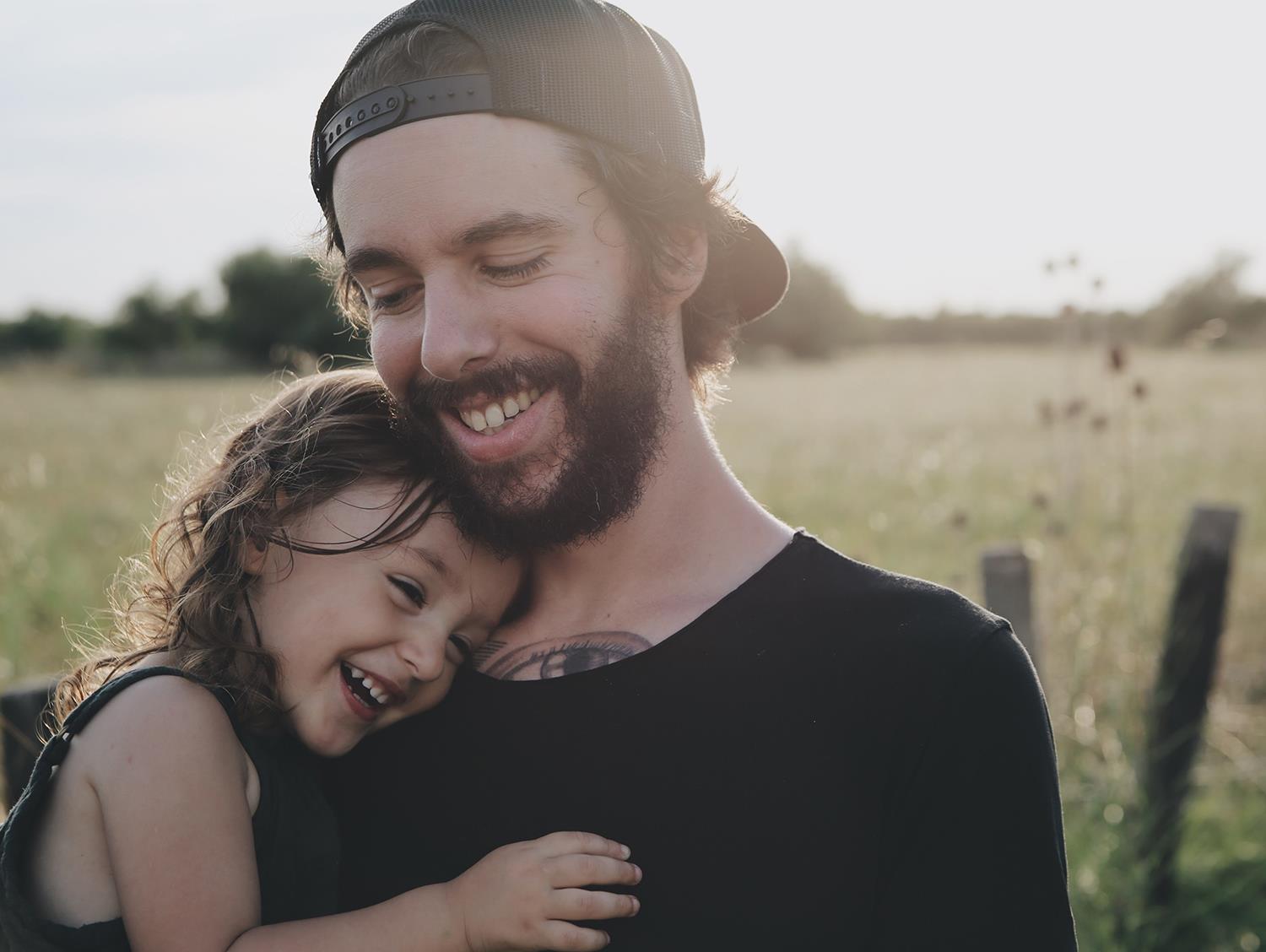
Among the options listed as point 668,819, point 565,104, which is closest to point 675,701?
point 668,819

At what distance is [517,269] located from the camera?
1.70 m

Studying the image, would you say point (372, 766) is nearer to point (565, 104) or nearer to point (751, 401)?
point (565, 104)

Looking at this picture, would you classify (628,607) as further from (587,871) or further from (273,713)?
(273,713)

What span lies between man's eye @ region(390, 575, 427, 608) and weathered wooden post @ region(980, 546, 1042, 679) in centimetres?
197

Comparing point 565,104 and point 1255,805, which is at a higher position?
point 565,104

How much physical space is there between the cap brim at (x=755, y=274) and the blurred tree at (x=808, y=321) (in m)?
45.2

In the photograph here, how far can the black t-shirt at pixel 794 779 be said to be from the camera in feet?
4.53

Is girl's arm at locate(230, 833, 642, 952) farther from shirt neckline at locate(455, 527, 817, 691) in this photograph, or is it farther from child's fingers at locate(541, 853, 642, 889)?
shirt neckline at locate(455, 527, 817, 691)

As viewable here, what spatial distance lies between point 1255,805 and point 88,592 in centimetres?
532

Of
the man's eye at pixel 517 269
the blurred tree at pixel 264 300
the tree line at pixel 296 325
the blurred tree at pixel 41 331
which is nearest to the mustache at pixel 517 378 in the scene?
the man's eye at pixel 517 269

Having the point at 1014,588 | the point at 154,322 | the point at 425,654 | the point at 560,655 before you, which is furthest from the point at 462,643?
the point at 154,322

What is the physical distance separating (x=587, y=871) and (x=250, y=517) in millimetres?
948

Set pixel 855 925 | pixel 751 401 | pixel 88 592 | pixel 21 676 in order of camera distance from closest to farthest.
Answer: pixel 855 925
pixel 21 676
pixel 88 592
pixel 751 401

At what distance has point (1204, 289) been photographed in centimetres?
2986
